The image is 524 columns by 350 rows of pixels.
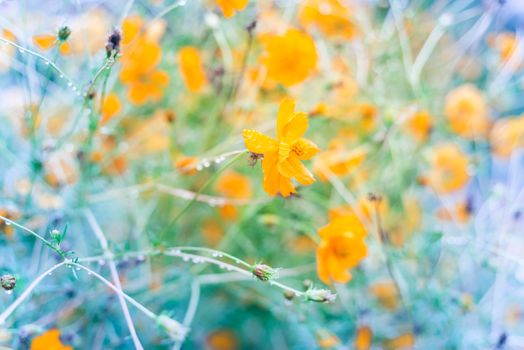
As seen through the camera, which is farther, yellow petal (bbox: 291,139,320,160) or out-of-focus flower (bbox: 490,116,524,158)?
out-of-focus flower (bbox: 490,116,524,158)

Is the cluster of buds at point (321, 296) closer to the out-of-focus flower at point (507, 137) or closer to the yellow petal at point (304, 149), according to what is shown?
the yellow petal at point (304, 149)

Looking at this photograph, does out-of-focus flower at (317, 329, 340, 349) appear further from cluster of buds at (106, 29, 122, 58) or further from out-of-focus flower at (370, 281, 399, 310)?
cluster of buds at (106, 29, 122, 58)

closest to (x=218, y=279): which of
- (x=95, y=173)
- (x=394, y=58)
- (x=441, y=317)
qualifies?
(x=95, y=173)

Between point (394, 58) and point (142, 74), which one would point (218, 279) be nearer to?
point (142, 74)

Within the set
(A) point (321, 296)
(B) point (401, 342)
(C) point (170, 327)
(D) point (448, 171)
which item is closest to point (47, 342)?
(C) point (170, 327)

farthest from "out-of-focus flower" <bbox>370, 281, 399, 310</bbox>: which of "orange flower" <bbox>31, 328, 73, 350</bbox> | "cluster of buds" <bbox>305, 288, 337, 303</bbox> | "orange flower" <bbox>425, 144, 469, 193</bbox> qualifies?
"orange flower" <bbox>31, 328, 73, 350</bbox>

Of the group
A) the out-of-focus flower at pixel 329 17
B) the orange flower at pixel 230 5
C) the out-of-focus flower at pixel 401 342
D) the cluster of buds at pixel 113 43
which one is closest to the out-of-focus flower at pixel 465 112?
the out-of-focus flower at pixel 329 17
